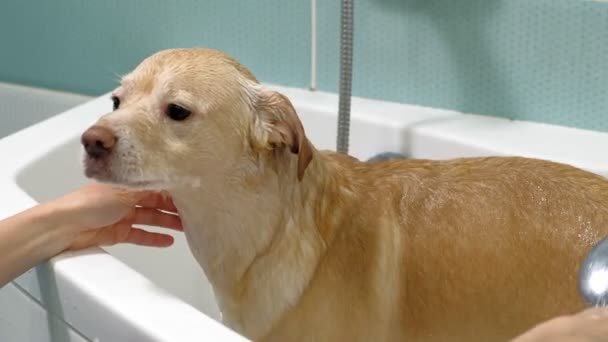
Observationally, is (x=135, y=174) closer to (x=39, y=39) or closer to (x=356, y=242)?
(x=356, y=242)

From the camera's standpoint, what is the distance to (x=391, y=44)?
1.64 m

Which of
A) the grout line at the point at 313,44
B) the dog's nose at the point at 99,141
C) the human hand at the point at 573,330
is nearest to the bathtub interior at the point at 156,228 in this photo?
the grout line at the point at 313,44

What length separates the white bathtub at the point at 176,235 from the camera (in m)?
0.99

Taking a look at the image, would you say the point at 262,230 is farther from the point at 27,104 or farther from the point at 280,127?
the point at 27,104

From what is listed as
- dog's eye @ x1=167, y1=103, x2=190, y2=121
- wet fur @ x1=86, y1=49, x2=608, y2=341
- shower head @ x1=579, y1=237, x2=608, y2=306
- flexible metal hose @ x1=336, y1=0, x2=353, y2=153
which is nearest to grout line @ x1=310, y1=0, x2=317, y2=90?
flexible metal hose @ x1=336, y1=0, x2=353, y2=153

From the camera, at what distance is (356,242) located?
1169 mm

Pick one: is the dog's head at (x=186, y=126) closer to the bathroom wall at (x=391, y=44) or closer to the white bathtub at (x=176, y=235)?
the white bathtub at (x=176, y=235)

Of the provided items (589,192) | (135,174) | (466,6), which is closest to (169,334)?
(135,174)

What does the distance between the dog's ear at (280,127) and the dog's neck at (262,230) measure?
1.6 inches

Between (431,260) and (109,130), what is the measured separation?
503mm

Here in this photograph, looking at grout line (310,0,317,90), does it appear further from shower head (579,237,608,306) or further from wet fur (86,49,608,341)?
shower head (579,237,608,306)

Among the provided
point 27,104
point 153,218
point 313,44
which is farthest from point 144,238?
point 27,104

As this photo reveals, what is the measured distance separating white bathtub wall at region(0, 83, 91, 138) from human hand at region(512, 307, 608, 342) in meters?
1.62

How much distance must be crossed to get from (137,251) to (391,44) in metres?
0.69
